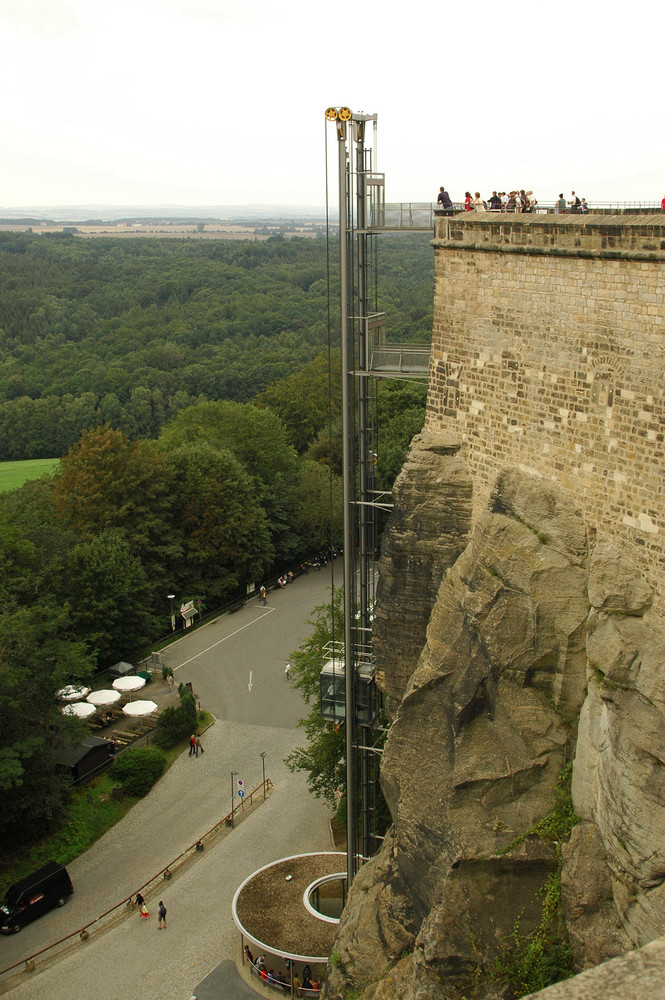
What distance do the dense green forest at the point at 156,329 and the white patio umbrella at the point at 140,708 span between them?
87.3 ft

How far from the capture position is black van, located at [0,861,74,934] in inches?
1065

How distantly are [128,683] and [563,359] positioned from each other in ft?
90.6

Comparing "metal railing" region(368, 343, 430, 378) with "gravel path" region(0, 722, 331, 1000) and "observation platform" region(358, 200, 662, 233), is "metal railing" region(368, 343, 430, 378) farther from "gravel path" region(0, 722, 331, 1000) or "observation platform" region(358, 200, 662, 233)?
"gravel path" region(0, 722, 331, 1000)

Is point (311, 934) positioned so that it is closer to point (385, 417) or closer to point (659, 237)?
point (659, 237)

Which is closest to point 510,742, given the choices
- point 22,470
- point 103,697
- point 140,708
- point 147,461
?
point 140,708

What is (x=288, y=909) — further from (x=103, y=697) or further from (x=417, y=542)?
(x=103, y=697)

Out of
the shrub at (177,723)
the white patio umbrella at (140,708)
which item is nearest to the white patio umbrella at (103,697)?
the white patio umbrella at (140,708)

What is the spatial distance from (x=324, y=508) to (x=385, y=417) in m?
6.55

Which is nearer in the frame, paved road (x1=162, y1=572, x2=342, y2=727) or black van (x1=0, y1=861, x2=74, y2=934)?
black van (x1=0, y1=861, x2=74, y2=934)

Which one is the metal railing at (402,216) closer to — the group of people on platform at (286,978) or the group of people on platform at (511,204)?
the group of people on platform at (511,204)

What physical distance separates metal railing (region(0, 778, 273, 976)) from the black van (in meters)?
1.30

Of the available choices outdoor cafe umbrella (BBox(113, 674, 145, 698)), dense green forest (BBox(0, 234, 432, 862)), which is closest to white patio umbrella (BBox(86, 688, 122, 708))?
outdoor cafe umbrella (BBox(113, 674, 145, 698))

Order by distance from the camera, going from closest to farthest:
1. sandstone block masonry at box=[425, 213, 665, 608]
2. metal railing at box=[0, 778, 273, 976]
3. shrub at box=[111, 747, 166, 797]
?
sandstone block masonry at box=[425, 213, 665, 608] < metal railing at box=[0, 778, 273, 976] < shrub at box=[111, 747, 166, 797]

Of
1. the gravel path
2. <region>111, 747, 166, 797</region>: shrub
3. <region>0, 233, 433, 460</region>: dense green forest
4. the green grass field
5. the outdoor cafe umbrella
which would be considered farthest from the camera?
<region>0, 233, 433, 460</region>: dense green forest
